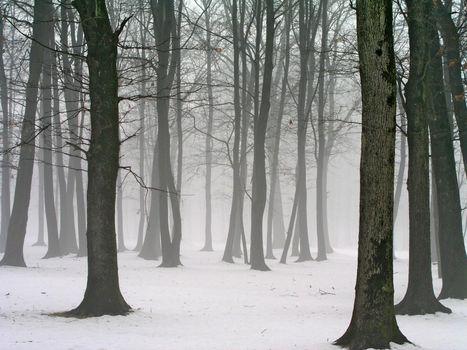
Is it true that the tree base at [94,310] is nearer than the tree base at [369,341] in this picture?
No

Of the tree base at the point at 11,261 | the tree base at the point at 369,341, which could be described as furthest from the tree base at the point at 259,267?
the tree base at the point at 369,341

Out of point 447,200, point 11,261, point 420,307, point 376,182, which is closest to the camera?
point 376,182

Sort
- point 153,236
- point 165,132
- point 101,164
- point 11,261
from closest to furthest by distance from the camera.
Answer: point 101,164
point 11,261
point 165,132
point 153,236

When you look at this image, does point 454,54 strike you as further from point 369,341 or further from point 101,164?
point 101,164

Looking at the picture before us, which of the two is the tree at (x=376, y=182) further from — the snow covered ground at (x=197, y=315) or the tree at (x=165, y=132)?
the tree at (x=165, y=132)

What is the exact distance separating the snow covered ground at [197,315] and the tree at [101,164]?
0.55 metres

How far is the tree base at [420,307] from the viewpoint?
35.7 ft

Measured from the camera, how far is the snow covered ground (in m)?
7.64

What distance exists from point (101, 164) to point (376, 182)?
5.05 meters

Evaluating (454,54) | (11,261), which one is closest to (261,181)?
(454,54)

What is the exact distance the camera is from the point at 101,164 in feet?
31.3

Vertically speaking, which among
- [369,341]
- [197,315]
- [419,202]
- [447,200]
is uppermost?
[447,200]

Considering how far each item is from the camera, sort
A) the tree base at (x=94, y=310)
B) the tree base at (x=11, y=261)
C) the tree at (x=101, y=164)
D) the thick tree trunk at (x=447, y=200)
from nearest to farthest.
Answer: the tree base at (x=94, y=310)
the tree at (x=101, y=164)
the thick tree trunk at (x=447, y=200)
the tree base at (x=11, y=261)

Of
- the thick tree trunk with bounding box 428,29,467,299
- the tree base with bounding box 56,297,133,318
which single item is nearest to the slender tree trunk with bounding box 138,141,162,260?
the thick tree trunk with bounding box 428,29,467,299
